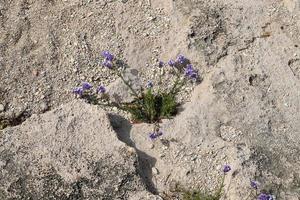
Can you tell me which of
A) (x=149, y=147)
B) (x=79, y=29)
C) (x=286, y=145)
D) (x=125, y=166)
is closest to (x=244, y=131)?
(x=286, y=145)

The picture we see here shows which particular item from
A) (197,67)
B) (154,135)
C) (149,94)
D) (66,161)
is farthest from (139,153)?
(197,67)

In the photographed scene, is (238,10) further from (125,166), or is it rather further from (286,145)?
(125,166)

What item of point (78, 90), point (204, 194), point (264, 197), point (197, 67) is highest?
point (197, 67)

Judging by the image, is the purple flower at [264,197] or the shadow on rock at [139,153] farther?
the shadow on rock at [139,153]

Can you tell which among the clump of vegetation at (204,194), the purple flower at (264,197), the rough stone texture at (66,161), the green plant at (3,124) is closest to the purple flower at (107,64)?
the rough stone texture at (66,161)

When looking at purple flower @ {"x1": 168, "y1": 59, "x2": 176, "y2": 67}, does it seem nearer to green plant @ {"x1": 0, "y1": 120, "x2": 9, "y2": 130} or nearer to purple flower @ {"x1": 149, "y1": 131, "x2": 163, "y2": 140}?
purple flower @ {"x1": 149, "y1": 131, "x2": 163, "y2": 140}

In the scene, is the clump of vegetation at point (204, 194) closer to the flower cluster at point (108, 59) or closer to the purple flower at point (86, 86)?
the purple flower at point (86, 86)

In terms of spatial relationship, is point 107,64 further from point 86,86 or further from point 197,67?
point 197,67
